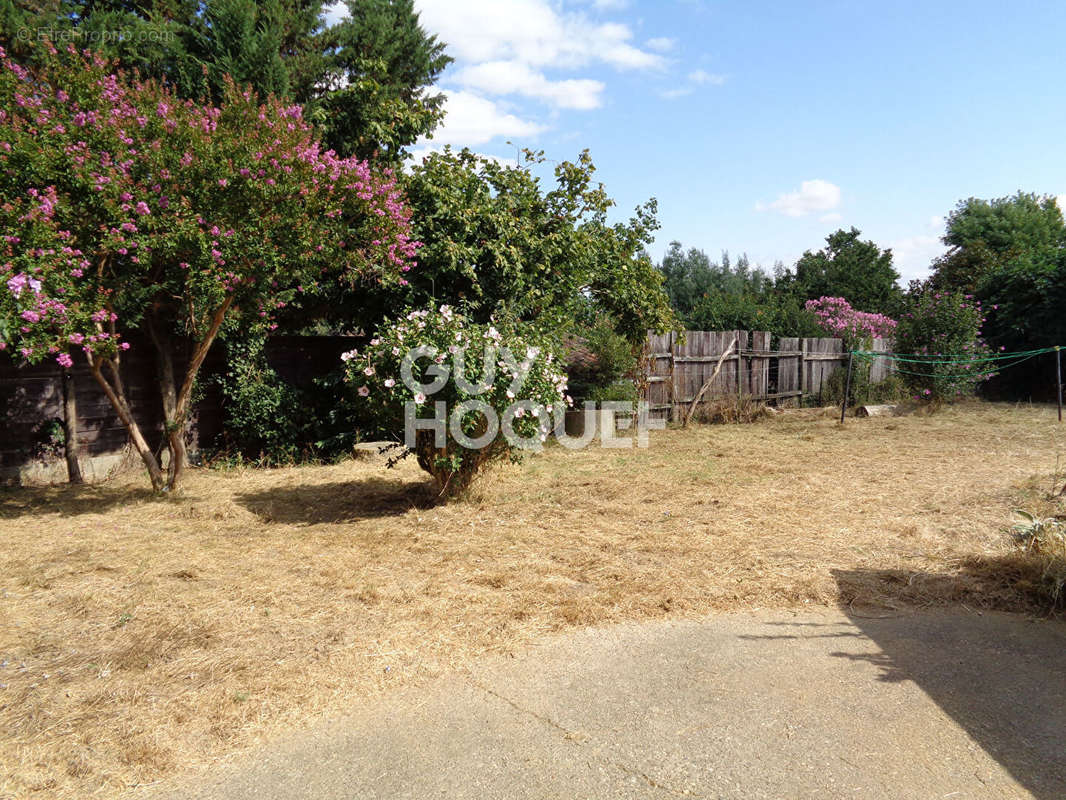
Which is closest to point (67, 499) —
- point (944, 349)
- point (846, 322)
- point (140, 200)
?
point (140, 200)

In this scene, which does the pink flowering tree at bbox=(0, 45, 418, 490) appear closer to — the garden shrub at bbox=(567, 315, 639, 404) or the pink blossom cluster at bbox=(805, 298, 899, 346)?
the garden shrub at bbox=(567, 315, 639, 404)

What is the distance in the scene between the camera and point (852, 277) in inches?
1147

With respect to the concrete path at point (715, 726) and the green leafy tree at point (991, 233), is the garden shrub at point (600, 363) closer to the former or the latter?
the concrete path at point (715, 726)

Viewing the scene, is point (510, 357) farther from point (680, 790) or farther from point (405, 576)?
point (680, 790)

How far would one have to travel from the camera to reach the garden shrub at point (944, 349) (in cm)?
1506

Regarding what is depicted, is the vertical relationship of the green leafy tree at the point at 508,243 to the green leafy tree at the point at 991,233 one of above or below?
below

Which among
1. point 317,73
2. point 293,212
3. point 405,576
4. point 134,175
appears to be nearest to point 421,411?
point 405,576

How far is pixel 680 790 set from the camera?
2445mm

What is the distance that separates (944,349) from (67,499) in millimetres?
15909

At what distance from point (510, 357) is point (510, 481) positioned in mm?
2148

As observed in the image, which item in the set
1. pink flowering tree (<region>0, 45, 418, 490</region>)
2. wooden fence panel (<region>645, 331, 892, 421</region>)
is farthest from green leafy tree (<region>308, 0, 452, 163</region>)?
wooden fence panel (<region>645, 331, 892, 421</region>)

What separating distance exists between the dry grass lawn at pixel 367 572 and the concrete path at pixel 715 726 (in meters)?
0.32

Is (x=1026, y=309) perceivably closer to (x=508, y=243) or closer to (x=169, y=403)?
(x=508, y=243)

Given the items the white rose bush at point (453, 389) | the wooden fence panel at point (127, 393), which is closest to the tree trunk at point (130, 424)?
the wooden fence panel at point (127, 393)
